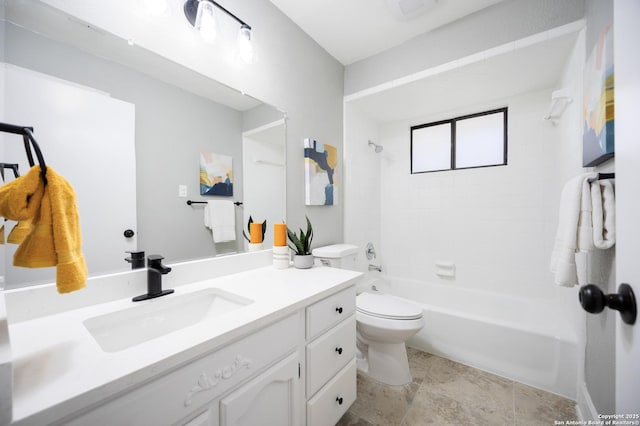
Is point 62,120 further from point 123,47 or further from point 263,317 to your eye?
point 263,317

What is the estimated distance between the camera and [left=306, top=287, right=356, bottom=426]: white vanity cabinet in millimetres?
994

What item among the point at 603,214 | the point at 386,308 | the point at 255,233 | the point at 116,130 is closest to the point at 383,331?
the point at 386,308

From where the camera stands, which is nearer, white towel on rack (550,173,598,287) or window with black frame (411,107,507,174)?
white towel on rack (550,173,598,287)

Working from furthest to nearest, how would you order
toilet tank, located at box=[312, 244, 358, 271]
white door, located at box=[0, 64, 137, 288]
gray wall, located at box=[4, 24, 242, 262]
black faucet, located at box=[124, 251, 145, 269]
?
toilet tank, located at box=[312, 244, 358, 271] → black faucet, located at box=[124, 251, 145, 269] → gray wall, located at box=[4, 24, 242, 262] → white door, located at box=[0, 64, 137, 288]

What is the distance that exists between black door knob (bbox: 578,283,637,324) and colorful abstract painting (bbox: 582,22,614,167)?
0.78 meters

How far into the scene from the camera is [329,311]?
1.09 meters

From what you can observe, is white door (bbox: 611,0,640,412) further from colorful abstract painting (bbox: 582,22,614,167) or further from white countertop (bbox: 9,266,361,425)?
white countertop (bbox: 9,266,361,425)

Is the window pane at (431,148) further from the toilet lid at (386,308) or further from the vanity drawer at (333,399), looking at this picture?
the vanity drawer at (333,399)

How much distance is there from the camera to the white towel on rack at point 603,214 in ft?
3.05

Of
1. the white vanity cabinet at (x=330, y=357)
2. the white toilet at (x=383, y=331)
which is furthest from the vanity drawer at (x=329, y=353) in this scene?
the white toilet at (x=383, y=331)

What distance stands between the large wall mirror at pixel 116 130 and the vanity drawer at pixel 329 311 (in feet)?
1.96

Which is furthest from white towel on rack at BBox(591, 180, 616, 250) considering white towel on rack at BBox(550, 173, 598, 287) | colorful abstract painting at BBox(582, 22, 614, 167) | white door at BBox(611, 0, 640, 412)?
white door at BBox(611, 0, 640, 412)

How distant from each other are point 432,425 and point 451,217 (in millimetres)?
1706

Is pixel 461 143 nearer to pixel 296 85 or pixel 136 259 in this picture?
pixel 296 85
